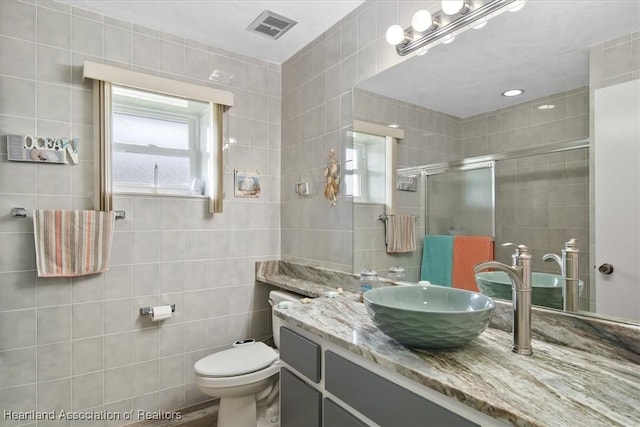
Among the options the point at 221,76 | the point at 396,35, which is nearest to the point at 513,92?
the point at 396,35

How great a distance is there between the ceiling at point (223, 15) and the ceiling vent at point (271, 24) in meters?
0.03

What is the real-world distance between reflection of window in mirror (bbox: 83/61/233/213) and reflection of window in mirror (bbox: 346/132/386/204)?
0.93 m

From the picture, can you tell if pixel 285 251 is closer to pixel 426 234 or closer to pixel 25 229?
pixel 426 234

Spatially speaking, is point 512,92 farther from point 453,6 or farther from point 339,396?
point 339,396

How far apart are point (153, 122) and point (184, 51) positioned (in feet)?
1.72

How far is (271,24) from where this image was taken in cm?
A: 210

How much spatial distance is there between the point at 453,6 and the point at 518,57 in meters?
0.34

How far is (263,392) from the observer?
77.7 inches

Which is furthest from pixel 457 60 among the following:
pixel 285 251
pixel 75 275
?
pixel 75 275

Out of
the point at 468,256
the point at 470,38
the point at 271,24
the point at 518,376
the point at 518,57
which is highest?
the point at 271,24

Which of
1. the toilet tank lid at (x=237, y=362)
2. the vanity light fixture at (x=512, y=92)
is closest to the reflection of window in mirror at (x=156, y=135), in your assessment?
the toilet tank lid at (x=237, y=362)

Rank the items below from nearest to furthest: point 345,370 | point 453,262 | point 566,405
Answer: point 566,405, point 345,370, point 453,262

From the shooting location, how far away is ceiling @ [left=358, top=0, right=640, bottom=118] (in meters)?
1.04

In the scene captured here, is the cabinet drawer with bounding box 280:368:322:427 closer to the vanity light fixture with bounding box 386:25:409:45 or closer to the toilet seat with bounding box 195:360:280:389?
the toilet seat with bounding box 195:360:280:389
